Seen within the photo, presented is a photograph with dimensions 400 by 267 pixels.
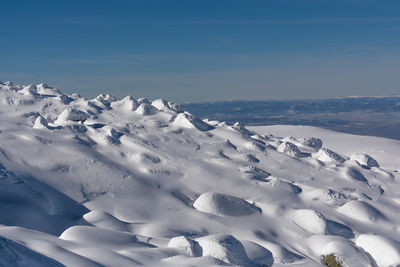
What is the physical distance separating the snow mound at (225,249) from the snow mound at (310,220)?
457 inches

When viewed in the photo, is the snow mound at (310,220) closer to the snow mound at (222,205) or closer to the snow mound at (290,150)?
the snow mound at (222,205)

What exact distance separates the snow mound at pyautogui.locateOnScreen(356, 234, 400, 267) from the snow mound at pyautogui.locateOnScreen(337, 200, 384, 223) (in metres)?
6.27

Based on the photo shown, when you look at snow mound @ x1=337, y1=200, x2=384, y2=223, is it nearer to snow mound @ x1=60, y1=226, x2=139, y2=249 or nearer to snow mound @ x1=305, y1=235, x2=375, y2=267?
snow mound @ x1=305, y1=235, x2=375, y2=267

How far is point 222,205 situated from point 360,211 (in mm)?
13093

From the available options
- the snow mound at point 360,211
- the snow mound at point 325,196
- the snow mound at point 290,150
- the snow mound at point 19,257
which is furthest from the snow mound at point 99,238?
the snow mound at point 290,150

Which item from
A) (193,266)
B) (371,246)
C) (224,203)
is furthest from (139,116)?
(193,266)

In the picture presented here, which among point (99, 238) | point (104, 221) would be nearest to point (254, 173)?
point (104, 221)

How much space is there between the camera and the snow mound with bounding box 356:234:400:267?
86.9ft

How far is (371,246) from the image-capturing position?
2844cm

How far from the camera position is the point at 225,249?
68.4 feet

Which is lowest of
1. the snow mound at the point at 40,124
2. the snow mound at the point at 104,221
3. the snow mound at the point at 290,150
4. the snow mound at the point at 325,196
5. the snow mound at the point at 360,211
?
the snow mound at the point at 360,211

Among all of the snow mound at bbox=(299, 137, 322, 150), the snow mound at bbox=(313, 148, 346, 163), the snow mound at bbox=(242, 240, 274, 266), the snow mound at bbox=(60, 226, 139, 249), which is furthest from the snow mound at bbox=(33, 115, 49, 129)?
the snow mound at bbox=(299, 137, 322, 150)

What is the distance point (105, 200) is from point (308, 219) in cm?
1667

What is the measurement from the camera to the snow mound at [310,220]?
3158 cm
